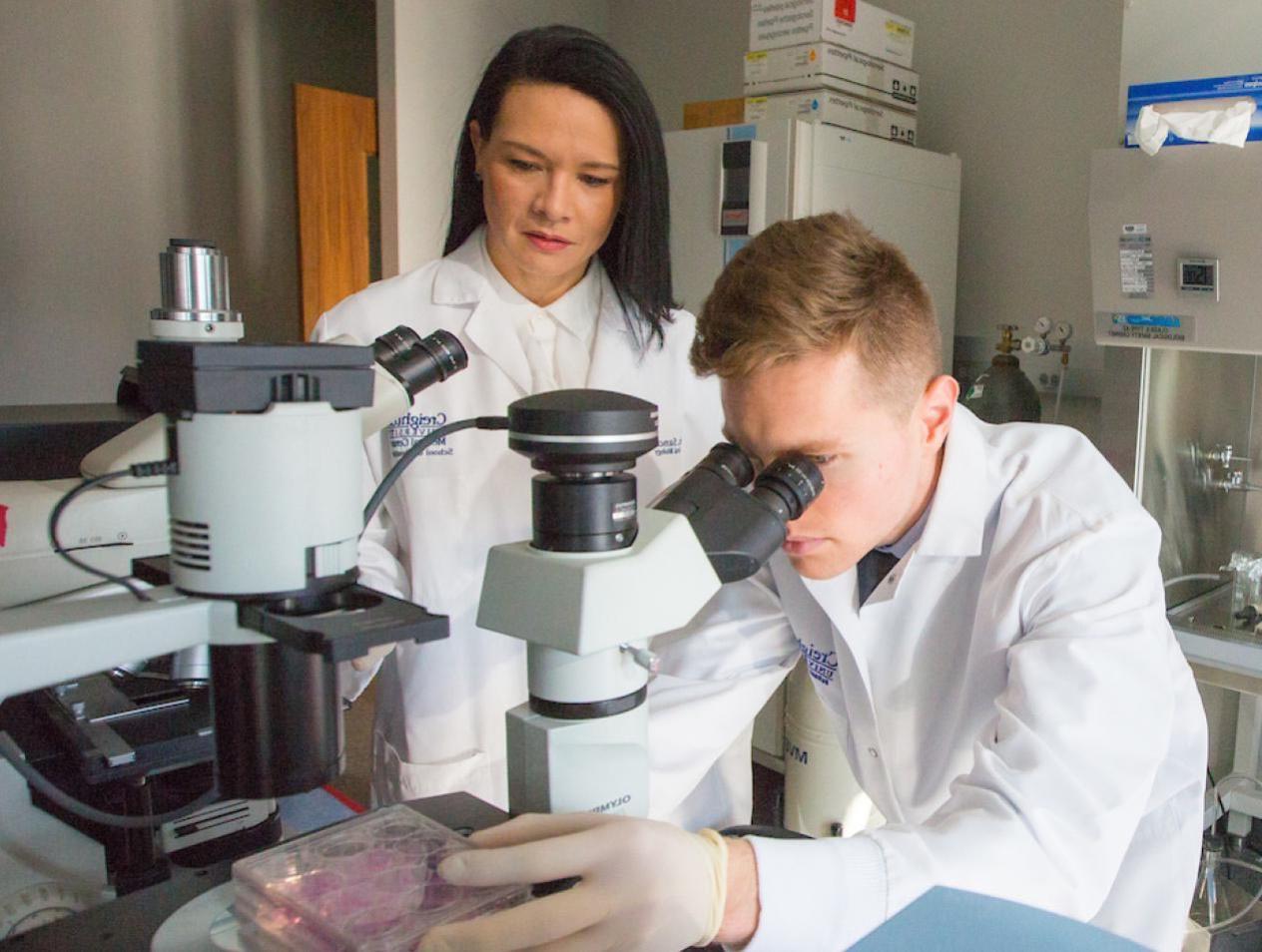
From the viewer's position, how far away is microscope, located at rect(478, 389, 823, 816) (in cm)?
62

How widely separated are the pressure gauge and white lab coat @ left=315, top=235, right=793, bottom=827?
20.7 inches

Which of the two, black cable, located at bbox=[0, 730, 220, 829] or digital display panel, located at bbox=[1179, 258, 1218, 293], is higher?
digital display panel, located at bbox=[1179, 258, 1218, 293]

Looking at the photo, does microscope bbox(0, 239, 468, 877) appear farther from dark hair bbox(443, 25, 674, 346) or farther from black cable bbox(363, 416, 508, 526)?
dark hair bbox(443, 25, 674, 346)

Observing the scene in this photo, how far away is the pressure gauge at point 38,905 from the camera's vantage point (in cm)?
82

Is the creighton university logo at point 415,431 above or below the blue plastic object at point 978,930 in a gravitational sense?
above

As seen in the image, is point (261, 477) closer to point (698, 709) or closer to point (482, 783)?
point (698, 709)

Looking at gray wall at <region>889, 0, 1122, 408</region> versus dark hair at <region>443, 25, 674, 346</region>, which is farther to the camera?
gray wall at <region>889, 0, 1122, 408</region>

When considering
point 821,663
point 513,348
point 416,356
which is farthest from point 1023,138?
point 416,356

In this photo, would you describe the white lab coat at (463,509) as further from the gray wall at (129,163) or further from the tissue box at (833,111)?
the gray wall at (129,163)

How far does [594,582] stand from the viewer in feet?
2.00

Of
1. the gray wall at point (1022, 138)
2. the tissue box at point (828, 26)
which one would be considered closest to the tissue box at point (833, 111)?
the tissue box at point (828, 26)

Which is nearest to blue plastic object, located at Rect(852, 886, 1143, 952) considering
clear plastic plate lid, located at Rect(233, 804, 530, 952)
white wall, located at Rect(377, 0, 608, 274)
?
clear plastic plate lid, located at Rect(233, 804, 530, 952)

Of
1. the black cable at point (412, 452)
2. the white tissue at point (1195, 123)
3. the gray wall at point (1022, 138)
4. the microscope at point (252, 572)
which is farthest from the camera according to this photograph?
the gray wall at point (1022, 138)

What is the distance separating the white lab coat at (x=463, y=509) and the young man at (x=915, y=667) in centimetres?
20
